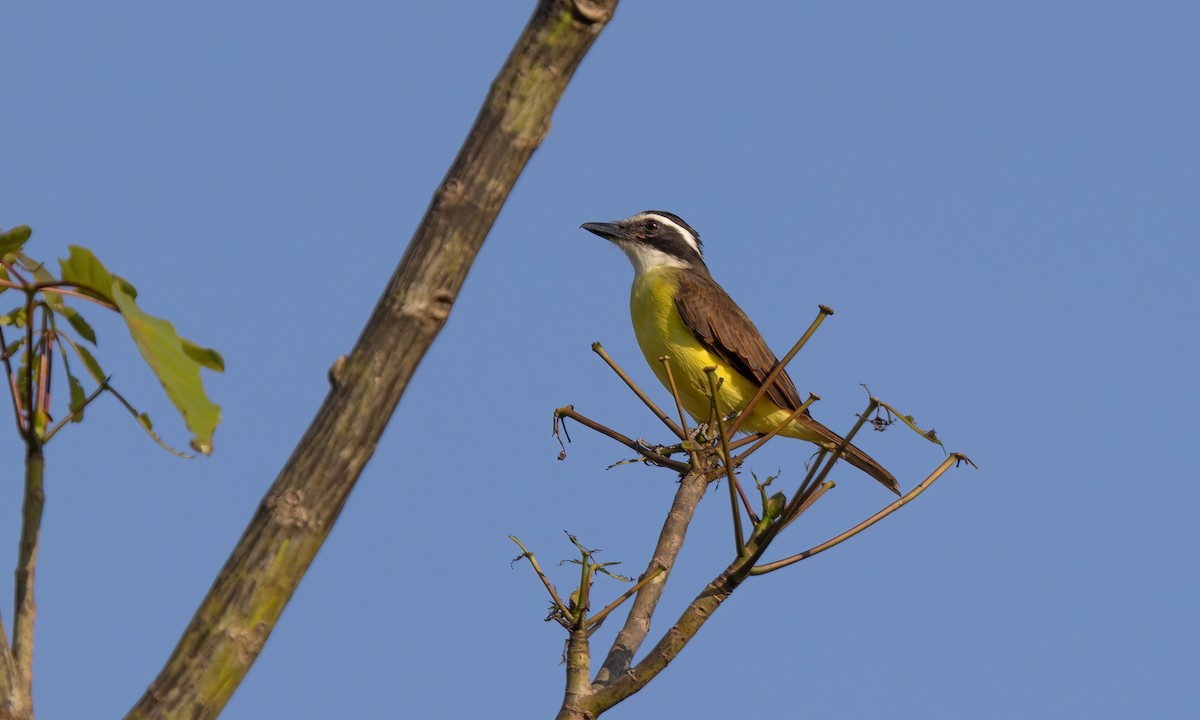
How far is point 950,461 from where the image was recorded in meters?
3.61

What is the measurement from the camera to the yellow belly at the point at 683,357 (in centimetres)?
836

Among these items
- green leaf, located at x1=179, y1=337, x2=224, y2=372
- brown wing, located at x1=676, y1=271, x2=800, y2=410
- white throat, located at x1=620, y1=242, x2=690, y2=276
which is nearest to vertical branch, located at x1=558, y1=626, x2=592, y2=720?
green leaf, located at x1=179, y1=337, x2=224, y2=372

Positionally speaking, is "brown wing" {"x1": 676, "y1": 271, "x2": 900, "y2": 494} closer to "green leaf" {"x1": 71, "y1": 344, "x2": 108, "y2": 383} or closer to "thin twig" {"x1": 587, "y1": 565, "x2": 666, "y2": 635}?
"thin twig" {"x1": 587, "y1": 565, "x2": 666, "y2": 635}

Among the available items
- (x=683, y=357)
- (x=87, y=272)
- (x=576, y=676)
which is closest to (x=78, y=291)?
(x=87, y=272)

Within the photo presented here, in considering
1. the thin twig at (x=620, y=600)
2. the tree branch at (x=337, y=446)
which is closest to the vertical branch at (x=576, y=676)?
the thin twig at (x=620, y=600)

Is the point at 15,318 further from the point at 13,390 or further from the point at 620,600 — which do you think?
the point at 620,600

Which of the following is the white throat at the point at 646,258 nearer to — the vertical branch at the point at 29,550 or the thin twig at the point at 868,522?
the thin twig at the point at 868,522

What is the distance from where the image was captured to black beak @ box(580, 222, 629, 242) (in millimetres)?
10625

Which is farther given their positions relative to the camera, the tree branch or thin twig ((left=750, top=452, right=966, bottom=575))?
thin twig ((left=750, top=452, right=966, bottom=575))

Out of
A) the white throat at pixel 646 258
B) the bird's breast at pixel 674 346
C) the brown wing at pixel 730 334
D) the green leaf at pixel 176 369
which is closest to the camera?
the green leaf at pixel 176 369

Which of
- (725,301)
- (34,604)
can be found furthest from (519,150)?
(725,301)

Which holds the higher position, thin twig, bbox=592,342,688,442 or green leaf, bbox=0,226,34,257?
thin twig, bbox=592,342,688,442

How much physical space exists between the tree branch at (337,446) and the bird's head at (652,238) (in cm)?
824

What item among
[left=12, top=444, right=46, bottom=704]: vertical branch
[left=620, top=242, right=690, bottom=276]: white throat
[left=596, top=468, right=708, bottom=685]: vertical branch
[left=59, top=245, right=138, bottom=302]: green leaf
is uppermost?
[left=620, top=242, right=690, bottom=276]: white throat
